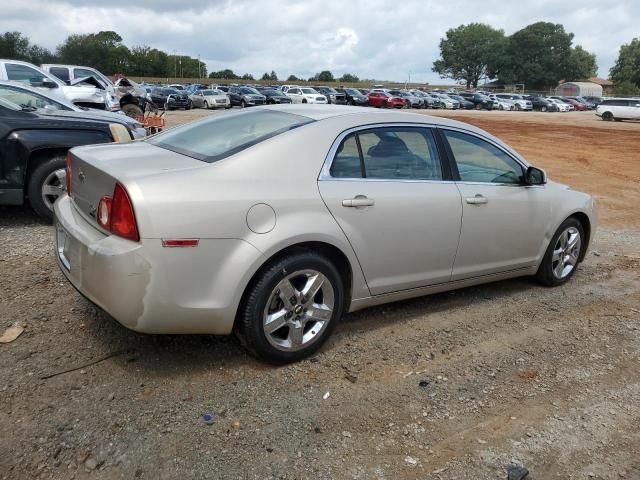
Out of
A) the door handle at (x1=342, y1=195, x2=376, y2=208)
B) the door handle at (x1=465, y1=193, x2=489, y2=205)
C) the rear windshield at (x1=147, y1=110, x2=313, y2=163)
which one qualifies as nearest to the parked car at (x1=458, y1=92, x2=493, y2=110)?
the door handle at (x1=465, y1=193, x2=489, y2=205)

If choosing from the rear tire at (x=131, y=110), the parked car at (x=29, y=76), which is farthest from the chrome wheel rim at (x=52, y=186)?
the rear tire at (x=131, y=110)

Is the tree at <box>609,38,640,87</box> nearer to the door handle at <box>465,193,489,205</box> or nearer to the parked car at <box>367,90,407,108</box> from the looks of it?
the parked car at <box>367,90,407,108</box>

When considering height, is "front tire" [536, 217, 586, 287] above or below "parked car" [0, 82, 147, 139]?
below

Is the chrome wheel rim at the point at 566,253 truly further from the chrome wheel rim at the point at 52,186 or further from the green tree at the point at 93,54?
the green tree at the point at 93,54

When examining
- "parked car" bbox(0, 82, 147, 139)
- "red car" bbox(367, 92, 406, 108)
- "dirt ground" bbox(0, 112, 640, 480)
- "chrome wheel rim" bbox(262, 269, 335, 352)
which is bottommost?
"dirt ground" bbox(0, 112, 640, 480)

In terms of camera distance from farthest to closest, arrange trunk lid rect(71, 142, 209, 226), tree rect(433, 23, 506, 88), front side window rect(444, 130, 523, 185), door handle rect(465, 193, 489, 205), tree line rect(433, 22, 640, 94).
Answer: tree rect(433, 23, 506, 88), tree line rect(433, 22, 640, 94), front side window rect(444, 130, 523, 185), door handle rect(465, 193, 489, 205), trunk lid rect(71, 142, 209, 226)

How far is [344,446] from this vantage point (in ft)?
9.35

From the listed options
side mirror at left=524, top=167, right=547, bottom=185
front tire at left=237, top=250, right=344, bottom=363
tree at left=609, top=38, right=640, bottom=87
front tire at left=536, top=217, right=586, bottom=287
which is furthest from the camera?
tree at left=609, top=38, right=640, bottom=87

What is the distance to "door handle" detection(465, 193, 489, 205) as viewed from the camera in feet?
14.1

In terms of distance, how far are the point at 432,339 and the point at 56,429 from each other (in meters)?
2.41

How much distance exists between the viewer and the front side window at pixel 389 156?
12.4ft

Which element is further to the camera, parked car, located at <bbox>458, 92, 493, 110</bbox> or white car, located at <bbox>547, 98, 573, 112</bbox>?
white car, located at <bbox>547, 98, 573, 112</bbox>

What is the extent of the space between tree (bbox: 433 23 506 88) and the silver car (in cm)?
13203

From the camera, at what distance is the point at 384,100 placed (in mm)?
48281
